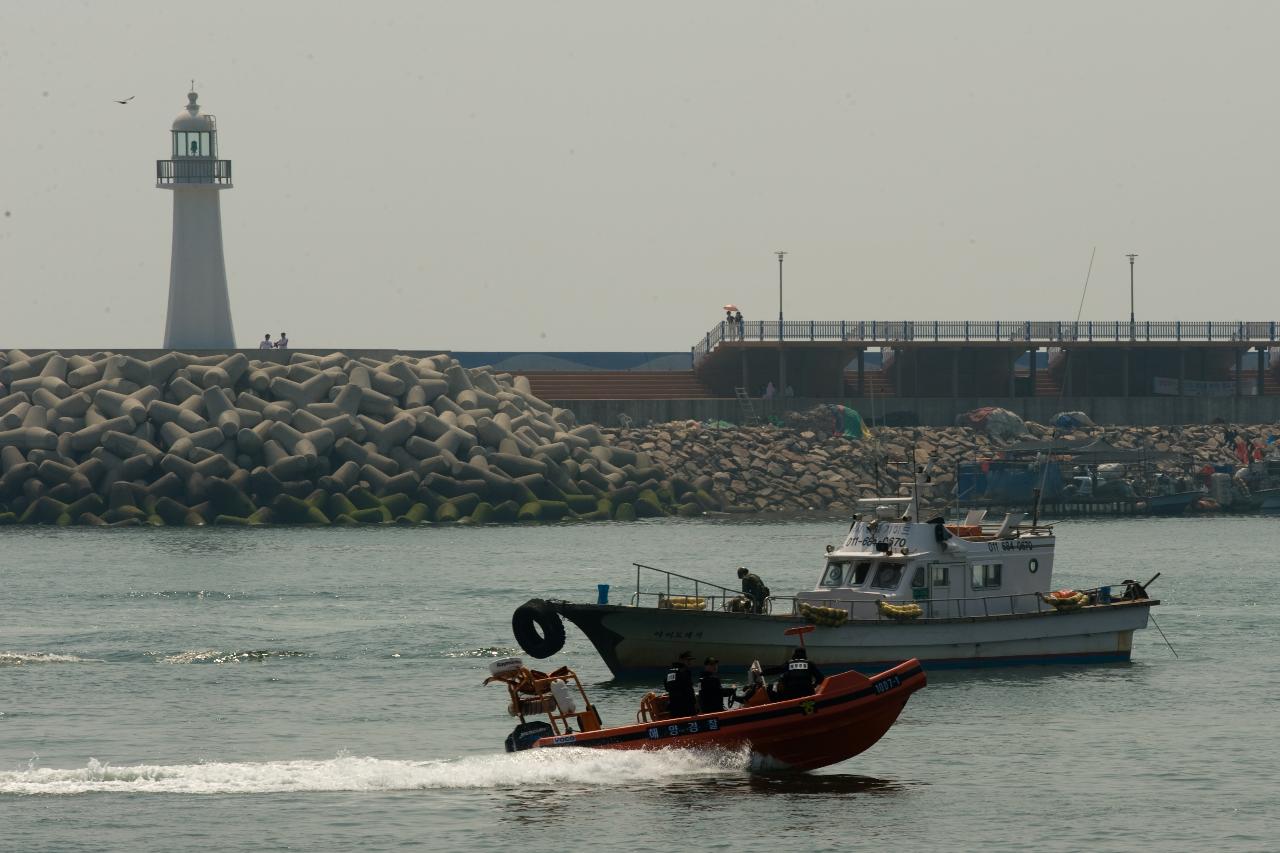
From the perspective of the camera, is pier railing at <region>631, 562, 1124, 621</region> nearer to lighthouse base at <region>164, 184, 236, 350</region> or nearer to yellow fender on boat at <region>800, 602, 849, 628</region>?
yellow fender on boat at <region>800, 602, 849, 628</region>

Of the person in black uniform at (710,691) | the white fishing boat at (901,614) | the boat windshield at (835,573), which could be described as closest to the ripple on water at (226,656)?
the white fishing boat at (901,614)

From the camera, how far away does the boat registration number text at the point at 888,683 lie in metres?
31.2

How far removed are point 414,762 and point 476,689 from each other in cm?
900

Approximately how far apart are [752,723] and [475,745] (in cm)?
570

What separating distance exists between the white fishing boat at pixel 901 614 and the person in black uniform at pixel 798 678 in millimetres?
6687

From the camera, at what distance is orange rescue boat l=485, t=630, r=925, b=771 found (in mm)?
30359

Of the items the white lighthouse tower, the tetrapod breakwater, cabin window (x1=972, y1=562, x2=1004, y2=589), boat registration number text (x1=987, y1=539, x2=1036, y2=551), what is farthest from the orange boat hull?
the white lighthouse tower

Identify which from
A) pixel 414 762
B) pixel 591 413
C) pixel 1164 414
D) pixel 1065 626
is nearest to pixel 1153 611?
pixel 1065 626

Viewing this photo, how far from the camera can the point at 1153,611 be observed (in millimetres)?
55281

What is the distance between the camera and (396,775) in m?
30.7

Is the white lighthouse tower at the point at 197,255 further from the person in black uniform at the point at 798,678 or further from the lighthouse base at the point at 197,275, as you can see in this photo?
the person in black uniform at the point at 798,678

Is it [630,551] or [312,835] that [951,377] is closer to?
[630,551]

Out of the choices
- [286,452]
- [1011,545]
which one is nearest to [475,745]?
[1011,545]

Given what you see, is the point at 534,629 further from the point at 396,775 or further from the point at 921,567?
the point at 921,567
